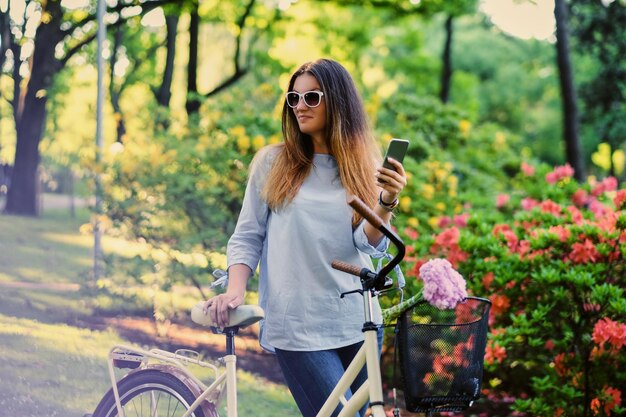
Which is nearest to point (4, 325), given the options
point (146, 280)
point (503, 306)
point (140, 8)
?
point (146, 280)

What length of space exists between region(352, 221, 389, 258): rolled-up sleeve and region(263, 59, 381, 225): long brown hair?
0.13ft

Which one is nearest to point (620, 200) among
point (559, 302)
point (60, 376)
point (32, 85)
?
point (559, 302)

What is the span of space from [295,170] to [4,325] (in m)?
4.47

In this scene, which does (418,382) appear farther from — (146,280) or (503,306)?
(146,280)

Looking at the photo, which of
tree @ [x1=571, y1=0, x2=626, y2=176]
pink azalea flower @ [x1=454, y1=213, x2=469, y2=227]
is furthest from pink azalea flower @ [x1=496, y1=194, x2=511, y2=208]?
tree @ [x1=571, y1=0, x2=626, y2=176]

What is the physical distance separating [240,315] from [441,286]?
2.60 ft

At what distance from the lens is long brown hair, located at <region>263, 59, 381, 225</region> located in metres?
2.82

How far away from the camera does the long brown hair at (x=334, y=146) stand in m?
2.82

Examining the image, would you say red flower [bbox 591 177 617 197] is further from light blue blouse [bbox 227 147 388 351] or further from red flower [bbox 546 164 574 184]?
light blue blouse [bbox 227 147 388 351]

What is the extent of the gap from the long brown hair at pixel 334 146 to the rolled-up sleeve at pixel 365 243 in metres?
0.04

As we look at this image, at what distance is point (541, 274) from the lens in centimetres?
495

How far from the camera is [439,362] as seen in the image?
237cm

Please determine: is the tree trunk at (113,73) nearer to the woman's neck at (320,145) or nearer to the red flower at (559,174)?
the red flower at (559,174)

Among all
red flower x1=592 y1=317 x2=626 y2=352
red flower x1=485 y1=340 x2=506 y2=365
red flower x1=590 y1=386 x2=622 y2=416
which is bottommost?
red flower x1=590 y1=386 x2=622 y2=416
